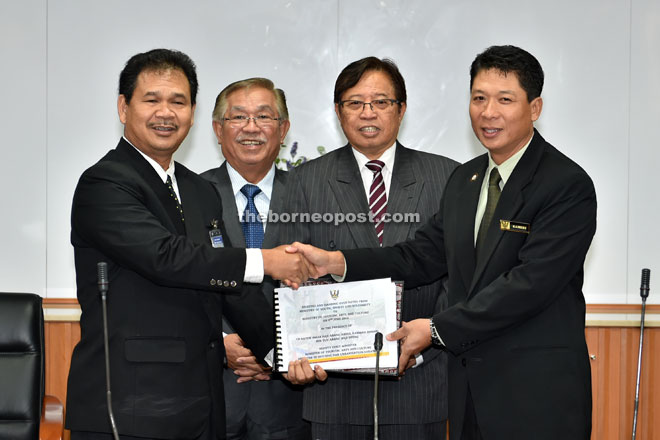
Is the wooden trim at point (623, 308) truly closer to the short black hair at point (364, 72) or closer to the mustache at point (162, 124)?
the short black hair at point (364, 72)

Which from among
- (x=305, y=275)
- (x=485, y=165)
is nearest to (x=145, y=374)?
(x=305, y=275)

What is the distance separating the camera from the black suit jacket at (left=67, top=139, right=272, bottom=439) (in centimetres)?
226

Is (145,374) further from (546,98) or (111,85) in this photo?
(546,98)

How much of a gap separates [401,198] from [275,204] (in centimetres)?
64

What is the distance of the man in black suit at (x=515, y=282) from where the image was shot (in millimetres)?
2357

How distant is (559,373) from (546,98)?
2.72 m

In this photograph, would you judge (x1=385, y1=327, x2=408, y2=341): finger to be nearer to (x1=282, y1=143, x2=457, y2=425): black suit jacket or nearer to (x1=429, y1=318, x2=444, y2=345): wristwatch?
(x1=429, y1=318, x2=444, y2=345): wristwatch

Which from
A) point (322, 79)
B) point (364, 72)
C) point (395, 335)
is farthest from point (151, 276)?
point (322, 79)

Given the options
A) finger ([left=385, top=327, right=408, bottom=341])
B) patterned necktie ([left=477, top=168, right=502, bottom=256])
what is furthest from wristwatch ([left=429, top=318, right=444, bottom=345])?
patterned necktie ([left=477, top=168, right=502, bottom=256])

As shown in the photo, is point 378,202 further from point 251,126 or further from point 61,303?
point 61,303

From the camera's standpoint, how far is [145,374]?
2.27 m

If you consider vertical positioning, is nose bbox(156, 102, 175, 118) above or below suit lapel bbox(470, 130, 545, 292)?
above

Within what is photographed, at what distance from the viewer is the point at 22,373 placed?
300 cm

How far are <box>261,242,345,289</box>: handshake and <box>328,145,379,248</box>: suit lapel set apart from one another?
0.14m
